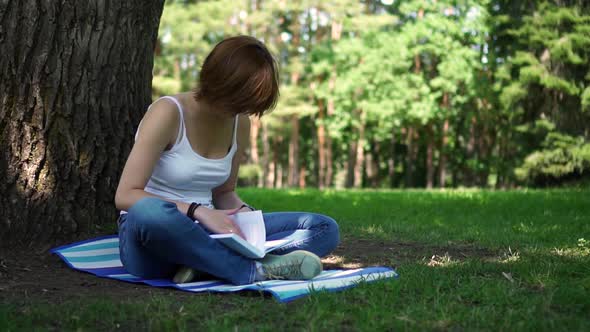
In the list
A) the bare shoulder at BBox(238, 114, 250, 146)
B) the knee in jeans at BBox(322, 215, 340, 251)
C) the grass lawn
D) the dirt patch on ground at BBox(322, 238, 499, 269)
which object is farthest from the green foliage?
the bare shoulder at BBox(238, 114, 250, 146)

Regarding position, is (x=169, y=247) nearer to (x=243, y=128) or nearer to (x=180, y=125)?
(x=180, y=125)

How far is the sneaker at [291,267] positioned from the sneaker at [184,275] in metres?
0.38

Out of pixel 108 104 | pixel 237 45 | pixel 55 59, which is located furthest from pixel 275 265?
pixel 55 59

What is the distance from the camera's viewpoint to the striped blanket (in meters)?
3.10

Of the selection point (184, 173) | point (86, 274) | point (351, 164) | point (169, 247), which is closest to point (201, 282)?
point (169, 247)

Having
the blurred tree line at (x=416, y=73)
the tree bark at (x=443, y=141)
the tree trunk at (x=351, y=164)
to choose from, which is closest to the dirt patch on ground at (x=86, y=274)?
the blurred tree line at (x=416, y=73)

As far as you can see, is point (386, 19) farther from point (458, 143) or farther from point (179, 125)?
point (179, 125)

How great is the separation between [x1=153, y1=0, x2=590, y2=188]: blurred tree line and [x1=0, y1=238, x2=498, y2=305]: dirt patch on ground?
11.6 metres

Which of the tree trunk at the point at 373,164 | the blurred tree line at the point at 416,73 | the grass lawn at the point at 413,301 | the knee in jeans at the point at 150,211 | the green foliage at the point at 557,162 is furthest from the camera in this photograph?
the tree trunk at the point at 373,164

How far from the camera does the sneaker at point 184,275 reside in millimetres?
3355

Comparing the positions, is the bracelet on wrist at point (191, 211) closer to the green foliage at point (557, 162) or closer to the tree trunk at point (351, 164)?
the green foliage at point (557, 162)

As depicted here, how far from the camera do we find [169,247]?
10.5ft

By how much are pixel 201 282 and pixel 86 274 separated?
73cm

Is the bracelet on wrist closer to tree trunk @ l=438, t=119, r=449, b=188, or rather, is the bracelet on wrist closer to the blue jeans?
the blue jeans
